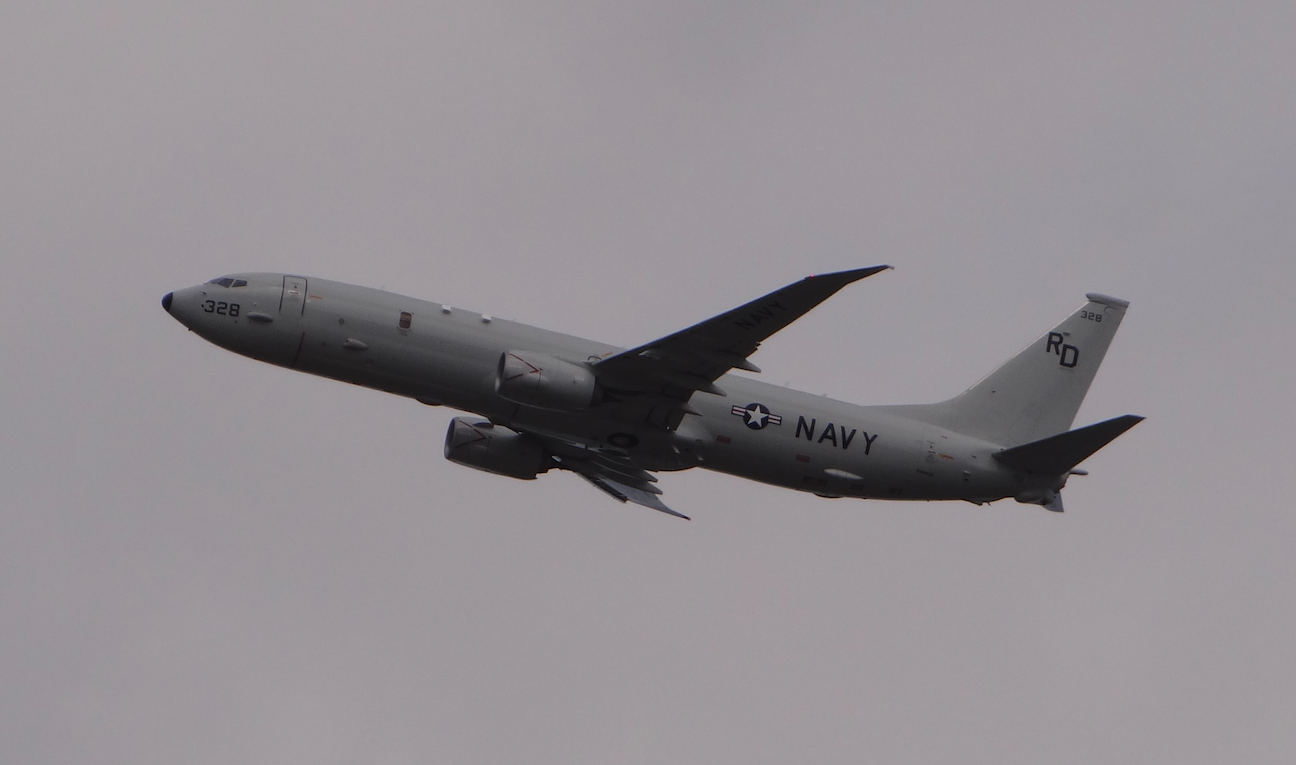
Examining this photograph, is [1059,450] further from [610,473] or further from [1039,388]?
[610,473]

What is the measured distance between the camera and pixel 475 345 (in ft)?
149

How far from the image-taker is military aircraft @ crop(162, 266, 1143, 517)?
147ft

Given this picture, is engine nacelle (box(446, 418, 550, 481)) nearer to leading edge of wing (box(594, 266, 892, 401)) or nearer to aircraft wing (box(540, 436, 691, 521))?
aircraft wing (box(540, 436, 691, 521))

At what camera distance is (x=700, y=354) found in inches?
1741

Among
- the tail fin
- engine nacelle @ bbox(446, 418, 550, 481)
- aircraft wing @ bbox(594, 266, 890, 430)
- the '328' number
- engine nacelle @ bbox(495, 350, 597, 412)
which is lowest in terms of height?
engine nacelle @ bbox(446, 418, 550, 481)

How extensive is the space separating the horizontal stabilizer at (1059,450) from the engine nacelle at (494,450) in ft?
51.4

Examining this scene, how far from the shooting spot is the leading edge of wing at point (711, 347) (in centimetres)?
4147

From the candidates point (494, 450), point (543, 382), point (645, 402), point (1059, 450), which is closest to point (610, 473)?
point (494, 450)

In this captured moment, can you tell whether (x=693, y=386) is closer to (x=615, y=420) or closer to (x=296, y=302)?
(x=615, y=420)

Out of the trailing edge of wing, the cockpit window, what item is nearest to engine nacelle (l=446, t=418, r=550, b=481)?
the trailing edge of wing

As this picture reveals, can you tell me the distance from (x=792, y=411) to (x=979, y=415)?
7768 mm

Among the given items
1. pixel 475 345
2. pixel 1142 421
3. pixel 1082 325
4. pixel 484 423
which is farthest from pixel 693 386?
pixel 1082 325

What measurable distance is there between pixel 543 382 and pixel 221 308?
10135mm

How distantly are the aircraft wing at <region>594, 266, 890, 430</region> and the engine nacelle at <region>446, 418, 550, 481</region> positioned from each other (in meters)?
7.03
